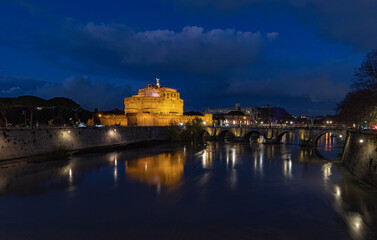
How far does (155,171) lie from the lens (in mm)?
28016

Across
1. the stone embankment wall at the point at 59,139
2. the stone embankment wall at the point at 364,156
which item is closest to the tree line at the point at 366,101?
the stone embankment wall at the point at 364,156

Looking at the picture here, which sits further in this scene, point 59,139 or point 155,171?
point 59,139

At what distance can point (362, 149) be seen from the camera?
23.1 meters

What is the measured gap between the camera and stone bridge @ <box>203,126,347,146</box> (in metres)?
49.4

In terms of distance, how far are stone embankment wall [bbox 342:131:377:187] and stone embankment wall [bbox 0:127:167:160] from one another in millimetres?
37336

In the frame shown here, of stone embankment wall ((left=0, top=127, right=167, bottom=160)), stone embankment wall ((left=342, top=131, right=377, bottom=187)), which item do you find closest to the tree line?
stone embankment wall ((left=342, top=131, right=377, bottom=187))

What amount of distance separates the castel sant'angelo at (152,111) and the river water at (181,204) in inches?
1915

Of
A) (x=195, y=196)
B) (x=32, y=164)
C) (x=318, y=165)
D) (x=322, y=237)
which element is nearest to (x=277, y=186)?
(x=195, y=196)

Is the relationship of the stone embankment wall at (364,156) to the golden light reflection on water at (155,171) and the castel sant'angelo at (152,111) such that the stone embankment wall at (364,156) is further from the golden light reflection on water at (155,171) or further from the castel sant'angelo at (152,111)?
the castel sant'angelo at (152,111)

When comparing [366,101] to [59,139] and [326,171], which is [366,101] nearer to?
[326,171]

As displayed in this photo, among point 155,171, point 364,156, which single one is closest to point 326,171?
point 364,156

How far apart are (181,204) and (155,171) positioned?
37.1 feet

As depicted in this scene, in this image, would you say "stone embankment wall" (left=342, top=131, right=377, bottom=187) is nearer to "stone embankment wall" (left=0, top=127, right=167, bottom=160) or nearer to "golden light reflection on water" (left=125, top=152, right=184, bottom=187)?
"golden light reflection on water" (left=125, top=152, right=184, bottom=187)

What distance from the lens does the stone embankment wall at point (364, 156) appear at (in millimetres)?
19969
